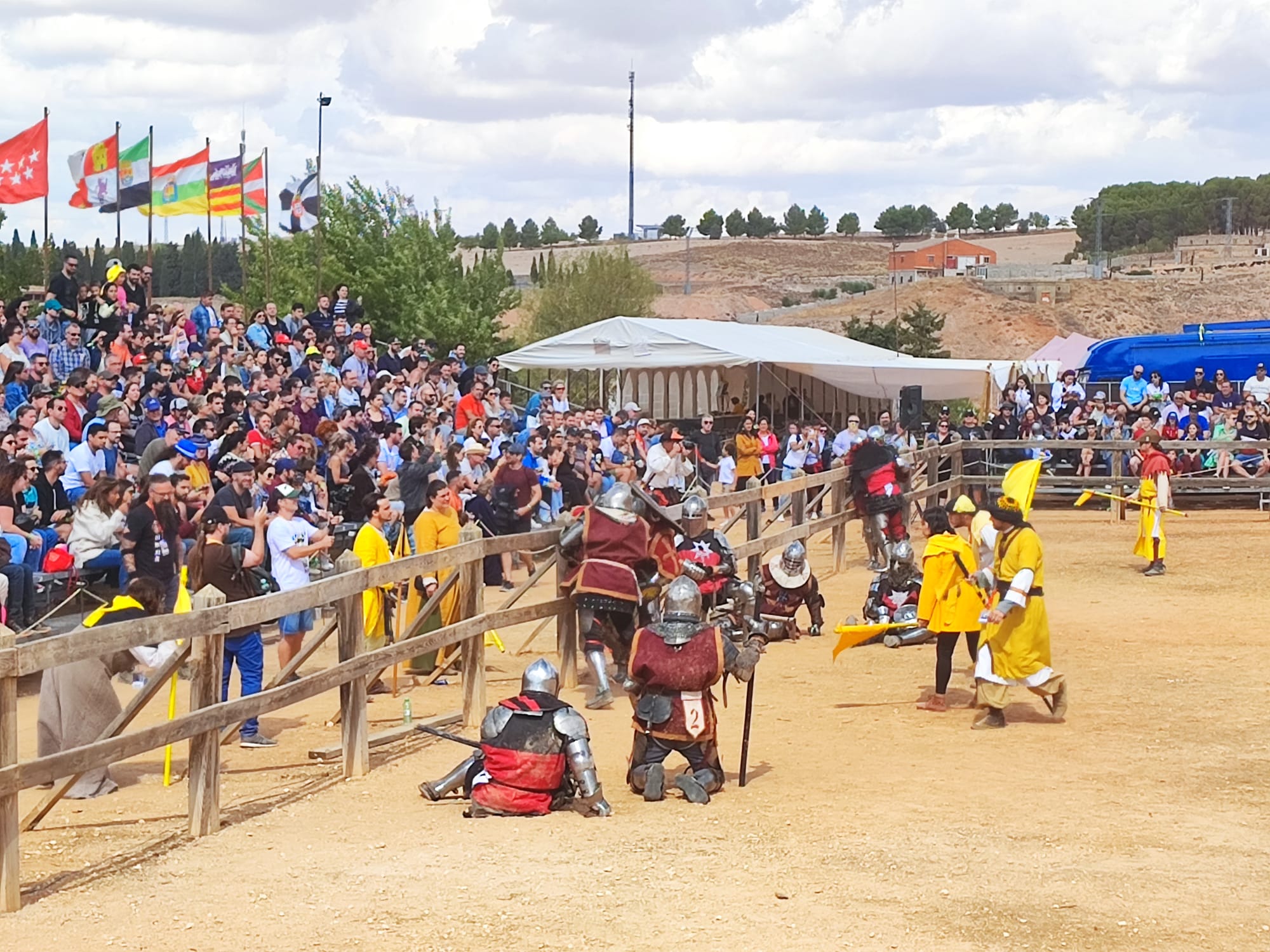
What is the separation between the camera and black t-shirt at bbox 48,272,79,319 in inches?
819

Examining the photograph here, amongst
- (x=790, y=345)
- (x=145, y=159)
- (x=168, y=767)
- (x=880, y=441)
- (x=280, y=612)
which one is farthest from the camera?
(x=790, y=345)

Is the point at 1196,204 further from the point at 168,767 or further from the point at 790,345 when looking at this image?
the point at 168,767

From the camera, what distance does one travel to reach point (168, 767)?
31.6 feet

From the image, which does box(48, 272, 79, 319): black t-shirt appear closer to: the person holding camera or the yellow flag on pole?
the person holding camera

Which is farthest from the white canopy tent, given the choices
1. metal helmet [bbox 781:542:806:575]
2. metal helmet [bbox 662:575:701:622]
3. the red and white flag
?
metal helmet [bbox 662:575:701:622]

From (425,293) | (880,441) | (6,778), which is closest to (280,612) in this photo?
(6,778)

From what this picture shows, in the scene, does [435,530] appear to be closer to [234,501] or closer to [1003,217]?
[234,501]

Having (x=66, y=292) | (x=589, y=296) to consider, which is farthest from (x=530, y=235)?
(x=66, y=292)

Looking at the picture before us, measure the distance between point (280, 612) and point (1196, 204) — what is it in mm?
115306

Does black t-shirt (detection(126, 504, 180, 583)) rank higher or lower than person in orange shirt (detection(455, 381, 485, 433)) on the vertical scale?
lower

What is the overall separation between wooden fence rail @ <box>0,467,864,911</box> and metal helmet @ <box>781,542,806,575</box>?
323 cm

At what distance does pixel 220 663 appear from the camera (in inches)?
329

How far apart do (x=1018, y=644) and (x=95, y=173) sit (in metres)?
22.7

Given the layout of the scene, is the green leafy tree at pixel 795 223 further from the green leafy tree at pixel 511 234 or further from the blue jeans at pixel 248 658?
the blue jeans at pixel 248 658
